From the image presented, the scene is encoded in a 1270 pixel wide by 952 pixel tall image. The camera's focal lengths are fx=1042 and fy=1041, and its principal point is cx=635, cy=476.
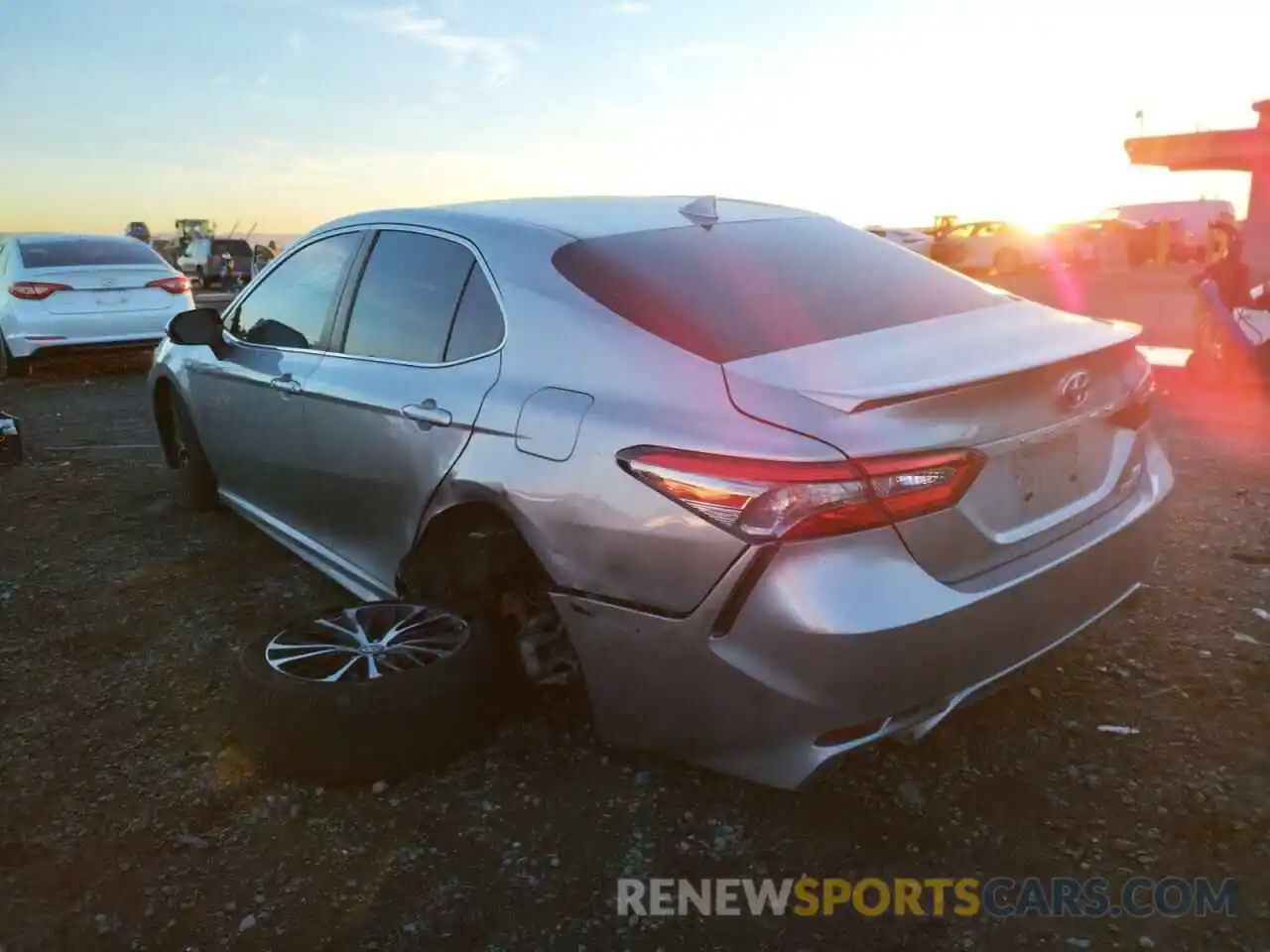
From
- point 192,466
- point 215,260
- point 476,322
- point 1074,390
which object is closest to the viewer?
point 1074,390

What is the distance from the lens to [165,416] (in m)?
5.69

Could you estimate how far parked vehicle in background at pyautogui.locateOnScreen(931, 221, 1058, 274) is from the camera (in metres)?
26.3

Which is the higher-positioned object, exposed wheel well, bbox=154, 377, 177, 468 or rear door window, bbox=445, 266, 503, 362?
rear door window, bbox=445, 266, 503, 362

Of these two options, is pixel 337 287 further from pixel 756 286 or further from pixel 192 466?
pixel 192 466

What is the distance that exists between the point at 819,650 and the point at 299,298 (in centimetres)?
281

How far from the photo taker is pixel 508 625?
3.12 metres

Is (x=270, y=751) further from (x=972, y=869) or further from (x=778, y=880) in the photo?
(x=972, y=869)

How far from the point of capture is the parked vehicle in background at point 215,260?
30953 mm

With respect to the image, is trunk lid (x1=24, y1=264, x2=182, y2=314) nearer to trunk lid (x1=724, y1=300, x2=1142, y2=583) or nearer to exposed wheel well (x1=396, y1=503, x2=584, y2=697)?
exposed wheel well (x1=396, y1=503, x2=584, y2=697)

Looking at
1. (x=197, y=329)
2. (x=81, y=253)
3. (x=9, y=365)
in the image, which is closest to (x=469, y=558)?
(x=197, y=329)

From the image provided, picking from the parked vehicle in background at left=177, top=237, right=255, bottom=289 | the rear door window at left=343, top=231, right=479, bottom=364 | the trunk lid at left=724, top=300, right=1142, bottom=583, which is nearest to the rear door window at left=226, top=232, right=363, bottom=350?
the rear door window at left=343, top=231, right=479, bottom=364

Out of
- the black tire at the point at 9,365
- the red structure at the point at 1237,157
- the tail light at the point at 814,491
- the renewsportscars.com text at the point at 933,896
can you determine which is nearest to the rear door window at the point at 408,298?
the tail light at the point at 814,491

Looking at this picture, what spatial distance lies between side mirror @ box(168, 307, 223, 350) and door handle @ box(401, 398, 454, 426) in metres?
1.90

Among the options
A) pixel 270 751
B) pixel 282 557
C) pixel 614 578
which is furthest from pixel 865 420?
pixel 282 557
